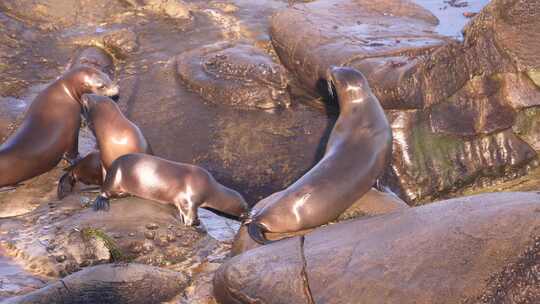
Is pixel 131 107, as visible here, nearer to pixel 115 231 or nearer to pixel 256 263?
pixel 115 231

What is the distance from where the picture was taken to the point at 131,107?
8219mm

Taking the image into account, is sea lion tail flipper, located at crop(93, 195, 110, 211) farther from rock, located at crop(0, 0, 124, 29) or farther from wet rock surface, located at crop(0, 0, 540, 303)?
rock, located at crop(0, 0, 124, 29)

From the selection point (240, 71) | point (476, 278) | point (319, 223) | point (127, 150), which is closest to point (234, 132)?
point (240, 71)

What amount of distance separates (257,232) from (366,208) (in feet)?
3.23

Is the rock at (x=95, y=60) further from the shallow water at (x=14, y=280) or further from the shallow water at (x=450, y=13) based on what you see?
the shallow water at (x=14, y=280)

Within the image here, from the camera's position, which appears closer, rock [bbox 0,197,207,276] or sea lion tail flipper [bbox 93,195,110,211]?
rock [bbox 0,197,207,276]

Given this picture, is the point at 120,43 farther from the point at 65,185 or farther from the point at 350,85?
the point at 350,85

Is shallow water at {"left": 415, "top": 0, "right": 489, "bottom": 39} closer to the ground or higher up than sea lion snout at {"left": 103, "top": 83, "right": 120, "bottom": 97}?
higher up

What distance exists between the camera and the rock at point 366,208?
4.79 metres

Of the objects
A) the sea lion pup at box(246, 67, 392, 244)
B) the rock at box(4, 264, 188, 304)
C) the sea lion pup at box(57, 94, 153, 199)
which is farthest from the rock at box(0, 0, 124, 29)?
the rock at box(4, 264, 188, 304)

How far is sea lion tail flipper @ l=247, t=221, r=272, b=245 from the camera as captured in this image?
4.57m

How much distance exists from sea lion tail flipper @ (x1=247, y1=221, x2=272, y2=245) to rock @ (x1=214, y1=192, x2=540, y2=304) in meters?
0.47

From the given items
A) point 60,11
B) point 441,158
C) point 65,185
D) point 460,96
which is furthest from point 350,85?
point 60,11

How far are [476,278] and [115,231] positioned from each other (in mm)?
2803
